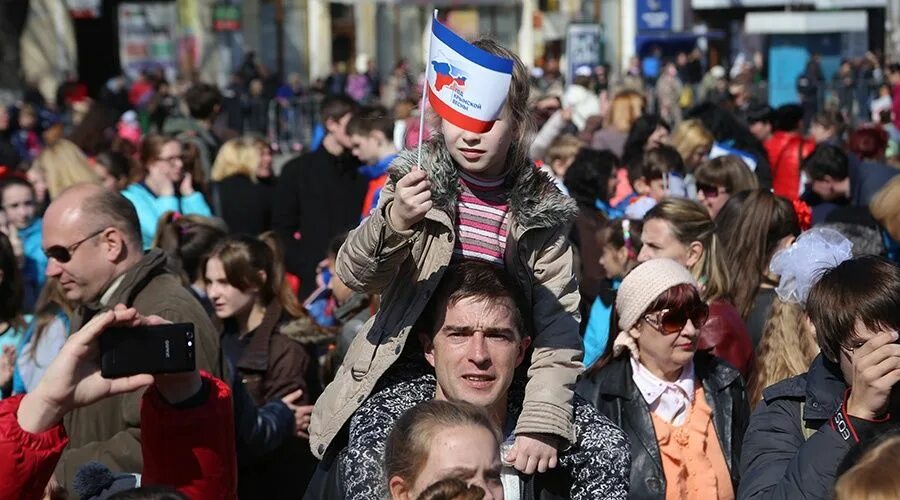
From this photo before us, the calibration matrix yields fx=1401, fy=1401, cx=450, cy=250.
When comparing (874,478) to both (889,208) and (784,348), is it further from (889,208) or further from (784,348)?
(889,208)

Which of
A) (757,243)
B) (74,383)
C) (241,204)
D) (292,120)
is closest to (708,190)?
(757,243)

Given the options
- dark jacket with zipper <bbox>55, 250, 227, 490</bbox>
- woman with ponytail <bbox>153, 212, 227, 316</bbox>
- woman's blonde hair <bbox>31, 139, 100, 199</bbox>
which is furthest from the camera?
woman's blonde hair <bbox>31, 139, 100, 199</bbox>

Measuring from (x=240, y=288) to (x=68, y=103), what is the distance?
2285 cm

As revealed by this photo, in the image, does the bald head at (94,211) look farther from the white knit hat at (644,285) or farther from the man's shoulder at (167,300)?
the white knit hat at (644,285)

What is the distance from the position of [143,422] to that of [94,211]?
126cm

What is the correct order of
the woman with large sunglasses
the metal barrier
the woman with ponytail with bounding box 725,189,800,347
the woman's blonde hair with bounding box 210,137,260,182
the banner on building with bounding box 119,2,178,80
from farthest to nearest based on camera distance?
the banner on building with bounding box 119,2,178,80
the metal barrier
the woman's blonde hair with bounding box 210,137,260,182
the woman with ponytail with bounding box 725,189,800,347
the woman with large sunglasses

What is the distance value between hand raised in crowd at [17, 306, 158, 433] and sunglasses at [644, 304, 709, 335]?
199 cm

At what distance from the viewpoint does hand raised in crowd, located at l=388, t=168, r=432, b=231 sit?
3.54 metres

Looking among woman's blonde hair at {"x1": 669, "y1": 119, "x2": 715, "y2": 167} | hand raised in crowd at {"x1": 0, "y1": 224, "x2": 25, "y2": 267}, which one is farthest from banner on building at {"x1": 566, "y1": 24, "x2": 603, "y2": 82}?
hand raised in crowd at {"x1": 0, "y1": 224, "x2": 25, "y2": 267}

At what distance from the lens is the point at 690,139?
10578 millimetres

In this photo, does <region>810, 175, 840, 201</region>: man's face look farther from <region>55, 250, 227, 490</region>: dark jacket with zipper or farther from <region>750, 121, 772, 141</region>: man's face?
<region>55, 250, 227, 490</region>: dark jacket with zipper

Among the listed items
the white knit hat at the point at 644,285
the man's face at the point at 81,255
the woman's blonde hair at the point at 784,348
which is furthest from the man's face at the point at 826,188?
the man's face at the point at 81,255

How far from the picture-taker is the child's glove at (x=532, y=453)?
12.3 feet

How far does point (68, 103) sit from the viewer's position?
1120 inches
